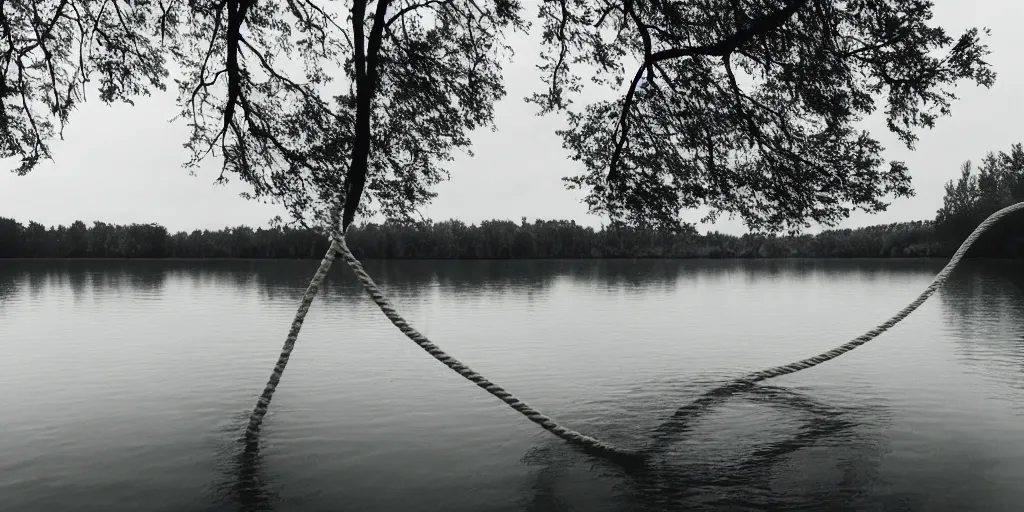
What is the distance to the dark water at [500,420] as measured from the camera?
769cm

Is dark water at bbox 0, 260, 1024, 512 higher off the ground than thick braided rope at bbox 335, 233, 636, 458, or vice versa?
thick braided rope at bbox 335, 233, 636, 458

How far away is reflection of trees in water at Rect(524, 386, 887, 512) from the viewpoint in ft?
24.2

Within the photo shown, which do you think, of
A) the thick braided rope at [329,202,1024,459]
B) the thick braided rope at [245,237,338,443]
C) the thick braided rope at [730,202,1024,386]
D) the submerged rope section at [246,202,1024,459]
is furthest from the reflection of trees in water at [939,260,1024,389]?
the thick braided rope at [245,237,338,443]

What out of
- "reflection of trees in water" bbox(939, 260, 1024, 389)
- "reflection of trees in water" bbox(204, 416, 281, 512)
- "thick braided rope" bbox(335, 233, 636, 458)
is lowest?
"reflection of trees in water" bbox(204, 416, 281, 512)

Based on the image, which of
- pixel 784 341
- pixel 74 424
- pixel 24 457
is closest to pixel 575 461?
pixel 24 457

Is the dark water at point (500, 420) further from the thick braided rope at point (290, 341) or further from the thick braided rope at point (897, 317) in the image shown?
the thick braided rope at point (897, 317)

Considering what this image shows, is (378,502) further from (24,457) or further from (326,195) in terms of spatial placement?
(326,195)

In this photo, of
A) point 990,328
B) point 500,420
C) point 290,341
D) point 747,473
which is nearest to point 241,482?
point 290,341

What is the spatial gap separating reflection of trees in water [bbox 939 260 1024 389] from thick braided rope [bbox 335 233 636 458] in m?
9.14

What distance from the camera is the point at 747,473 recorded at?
321 inches

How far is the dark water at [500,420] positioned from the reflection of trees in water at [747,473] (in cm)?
3

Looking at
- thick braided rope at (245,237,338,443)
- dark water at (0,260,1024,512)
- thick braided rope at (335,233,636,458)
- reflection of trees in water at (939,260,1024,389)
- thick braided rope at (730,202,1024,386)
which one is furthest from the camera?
reflection of trees in water at (939,260,1024,389)

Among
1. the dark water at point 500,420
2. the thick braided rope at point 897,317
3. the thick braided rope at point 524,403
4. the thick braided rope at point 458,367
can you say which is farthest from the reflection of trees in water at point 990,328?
the thick braided rope at point 458,367

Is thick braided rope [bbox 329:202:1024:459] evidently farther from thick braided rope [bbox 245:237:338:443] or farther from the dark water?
the dark water
